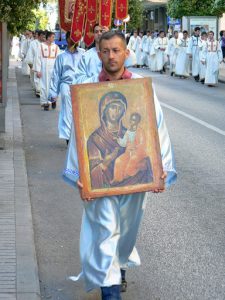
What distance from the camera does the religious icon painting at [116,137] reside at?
530 centimetres

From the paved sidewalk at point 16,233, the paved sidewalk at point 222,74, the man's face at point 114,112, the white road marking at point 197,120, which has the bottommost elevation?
the paved sidewalk at point 222,74

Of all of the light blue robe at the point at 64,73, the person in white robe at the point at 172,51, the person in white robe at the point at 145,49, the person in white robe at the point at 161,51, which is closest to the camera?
the light blue robe at the point at 64,73

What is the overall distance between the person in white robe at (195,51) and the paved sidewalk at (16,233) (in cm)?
2021

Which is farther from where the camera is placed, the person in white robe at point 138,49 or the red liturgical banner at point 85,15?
the person in white robe at point 138,49

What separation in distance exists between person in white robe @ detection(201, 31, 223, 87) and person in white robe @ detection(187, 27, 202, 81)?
151 centimetres

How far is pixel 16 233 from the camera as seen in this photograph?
24.3 ft

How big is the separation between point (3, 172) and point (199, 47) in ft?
72.7

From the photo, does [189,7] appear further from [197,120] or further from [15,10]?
[15,10]

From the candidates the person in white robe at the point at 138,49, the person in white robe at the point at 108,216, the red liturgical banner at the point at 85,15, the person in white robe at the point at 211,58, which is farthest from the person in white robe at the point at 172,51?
the person in white robe at the point at 108,216

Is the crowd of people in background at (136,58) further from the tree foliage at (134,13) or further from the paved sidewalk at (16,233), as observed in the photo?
the tree foliage at (134,13)

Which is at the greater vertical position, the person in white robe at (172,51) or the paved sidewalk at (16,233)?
the person in white robe at (172,51)

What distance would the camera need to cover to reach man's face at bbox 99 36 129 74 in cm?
539

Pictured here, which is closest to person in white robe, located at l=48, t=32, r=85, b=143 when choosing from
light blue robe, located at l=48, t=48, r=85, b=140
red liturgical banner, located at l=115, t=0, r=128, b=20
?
light blue robe, located at l=48, t=48, r=85, b=140

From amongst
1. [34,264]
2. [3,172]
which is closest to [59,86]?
[3,172]
